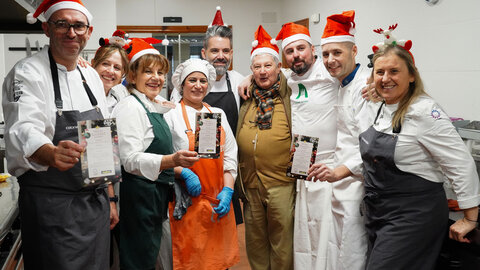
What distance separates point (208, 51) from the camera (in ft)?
10.1

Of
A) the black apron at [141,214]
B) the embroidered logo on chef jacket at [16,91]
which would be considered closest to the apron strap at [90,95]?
the embroidered logo on chef jacket at [16,91]

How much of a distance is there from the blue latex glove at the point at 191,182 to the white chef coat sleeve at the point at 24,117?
2.69 ft

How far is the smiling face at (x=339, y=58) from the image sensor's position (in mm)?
2447

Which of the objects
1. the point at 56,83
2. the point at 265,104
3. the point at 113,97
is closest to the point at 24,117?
the point at 56,83

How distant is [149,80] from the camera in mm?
2234

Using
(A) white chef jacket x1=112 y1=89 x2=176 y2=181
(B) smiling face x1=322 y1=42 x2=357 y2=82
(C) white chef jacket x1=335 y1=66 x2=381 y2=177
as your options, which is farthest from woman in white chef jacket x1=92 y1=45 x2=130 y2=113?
(C) white chef jacket x1=335 y1=66 x2=381 y2=177

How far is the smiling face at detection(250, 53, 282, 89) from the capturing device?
107 inches

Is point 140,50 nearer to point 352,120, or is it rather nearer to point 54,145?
point 54,145

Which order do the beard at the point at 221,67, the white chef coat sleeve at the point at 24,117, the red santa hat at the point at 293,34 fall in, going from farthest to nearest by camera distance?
the beard at the point at 221,67, the red santa hat at the point at 293,34, the white chef coat sleeve at the point at 24,117

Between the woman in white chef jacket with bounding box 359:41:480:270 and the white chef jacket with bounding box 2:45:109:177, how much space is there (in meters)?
A: 1.37

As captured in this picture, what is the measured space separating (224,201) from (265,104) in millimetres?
725

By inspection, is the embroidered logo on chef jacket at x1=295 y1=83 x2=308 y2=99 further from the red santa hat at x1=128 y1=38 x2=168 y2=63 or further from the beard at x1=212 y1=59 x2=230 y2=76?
the red santa hat at x1=128 y1=38 x2=168 y2=63

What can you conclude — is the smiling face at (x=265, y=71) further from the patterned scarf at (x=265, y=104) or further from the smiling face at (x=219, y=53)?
the smiling face at (x=219, y=53)

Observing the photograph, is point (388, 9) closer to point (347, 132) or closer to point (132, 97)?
point (347, 132)
